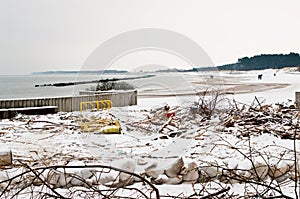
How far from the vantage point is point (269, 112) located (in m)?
7.20

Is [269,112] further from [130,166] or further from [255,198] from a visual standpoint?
[255,198]

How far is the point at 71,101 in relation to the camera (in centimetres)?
1116

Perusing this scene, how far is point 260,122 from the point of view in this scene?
660 cm

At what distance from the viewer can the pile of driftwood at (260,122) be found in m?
5.84

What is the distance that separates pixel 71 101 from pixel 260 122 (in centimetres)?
665

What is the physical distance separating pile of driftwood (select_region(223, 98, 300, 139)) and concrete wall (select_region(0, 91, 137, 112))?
5706 mm

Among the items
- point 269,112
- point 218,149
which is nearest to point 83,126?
point 218,149

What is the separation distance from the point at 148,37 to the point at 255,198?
514 centimetres

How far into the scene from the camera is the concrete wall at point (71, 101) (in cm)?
1047

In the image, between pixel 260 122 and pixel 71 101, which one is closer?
pixel 260 122

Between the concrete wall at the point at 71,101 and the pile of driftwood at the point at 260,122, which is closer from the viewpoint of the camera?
the pile of driftwood at the point at 260,122

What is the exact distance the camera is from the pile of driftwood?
19.2ft

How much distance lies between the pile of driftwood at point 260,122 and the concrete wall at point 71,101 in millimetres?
5706

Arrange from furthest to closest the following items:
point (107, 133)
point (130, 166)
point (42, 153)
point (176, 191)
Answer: point (107, 133) → point (42, 153) → point (130, 166) → point (176, 191)
